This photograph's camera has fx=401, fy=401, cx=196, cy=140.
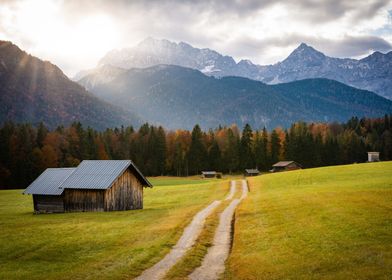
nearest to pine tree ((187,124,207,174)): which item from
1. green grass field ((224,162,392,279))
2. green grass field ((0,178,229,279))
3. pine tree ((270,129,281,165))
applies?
pine tree ((270,129,281,165))

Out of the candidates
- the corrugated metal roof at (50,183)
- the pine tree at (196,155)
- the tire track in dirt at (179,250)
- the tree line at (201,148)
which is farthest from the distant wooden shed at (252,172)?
the tire track in dirt at (179,250)

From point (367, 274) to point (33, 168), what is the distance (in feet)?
397

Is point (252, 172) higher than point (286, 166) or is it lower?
lower

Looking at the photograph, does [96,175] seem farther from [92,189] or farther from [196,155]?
[196,155]

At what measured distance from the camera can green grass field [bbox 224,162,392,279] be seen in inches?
790

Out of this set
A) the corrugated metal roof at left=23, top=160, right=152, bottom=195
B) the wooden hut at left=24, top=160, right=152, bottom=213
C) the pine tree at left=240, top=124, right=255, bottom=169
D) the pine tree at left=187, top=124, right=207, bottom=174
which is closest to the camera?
the wooden hut at left=24, top=160, right=152, bottom=213

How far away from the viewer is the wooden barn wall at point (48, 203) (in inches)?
2188

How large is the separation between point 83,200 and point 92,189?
2253 mm

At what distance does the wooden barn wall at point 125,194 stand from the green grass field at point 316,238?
17.7 metres

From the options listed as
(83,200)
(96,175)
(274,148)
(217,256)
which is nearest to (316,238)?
(217,256)

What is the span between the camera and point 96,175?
5466 cm

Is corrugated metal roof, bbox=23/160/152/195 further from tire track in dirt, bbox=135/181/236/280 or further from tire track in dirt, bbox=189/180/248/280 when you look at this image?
tire track in dirt, bbox=189/180/248/280

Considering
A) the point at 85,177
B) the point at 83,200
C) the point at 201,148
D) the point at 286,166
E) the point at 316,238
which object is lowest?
the point at 316,238

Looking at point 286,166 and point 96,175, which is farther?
point 286,166
